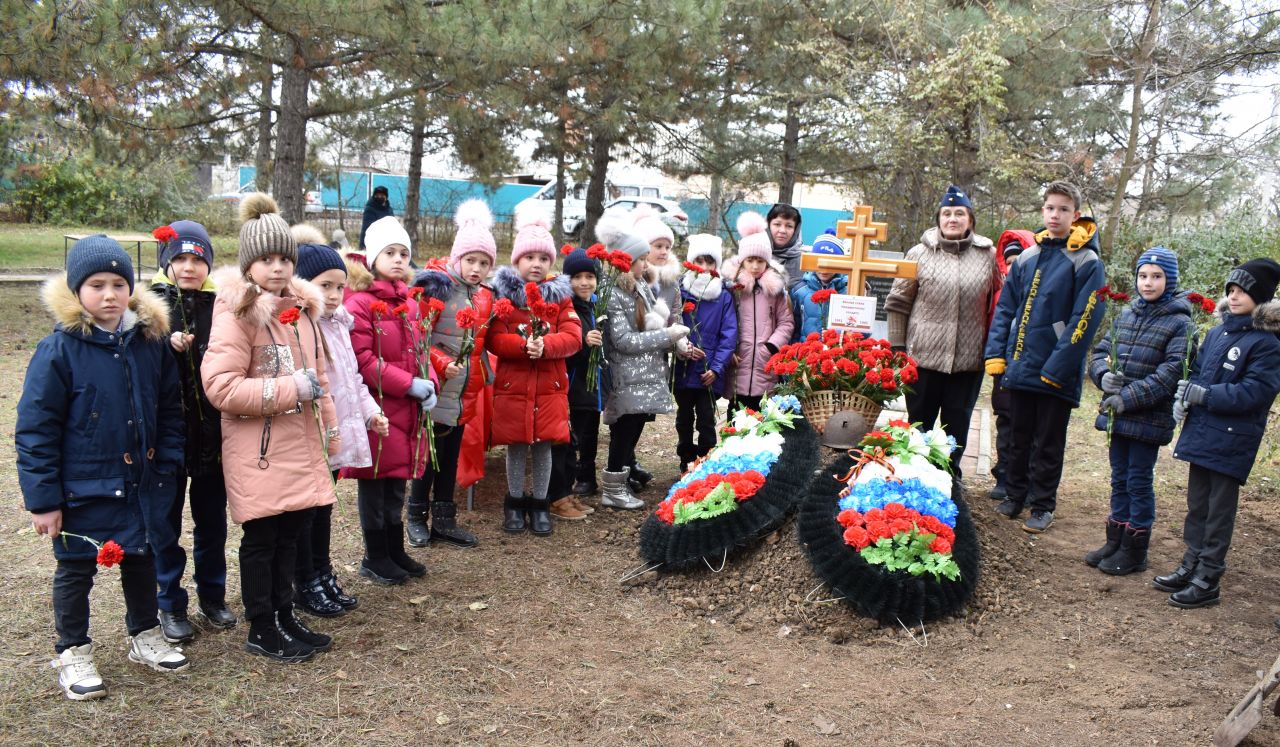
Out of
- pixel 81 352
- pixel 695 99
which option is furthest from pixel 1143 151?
pixel 81 352

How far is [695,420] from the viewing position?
6.78 metres

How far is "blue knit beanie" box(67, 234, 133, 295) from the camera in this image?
3355 millimetres

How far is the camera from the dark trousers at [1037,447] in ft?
18.6

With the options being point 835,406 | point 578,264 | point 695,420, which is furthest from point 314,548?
point 695,420

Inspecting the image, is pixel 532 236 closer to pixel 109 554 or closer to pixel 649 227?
pixel 649 227

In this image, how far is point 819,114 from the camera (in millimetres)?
17641

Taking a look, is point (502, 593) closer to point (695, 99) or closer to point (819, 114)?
point (695, 99)

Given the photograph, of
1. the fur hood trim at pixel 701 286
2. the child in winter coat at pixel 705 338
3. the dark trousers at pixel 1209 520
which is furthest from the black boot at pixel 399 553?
the dark trousers at pixel 1209 520

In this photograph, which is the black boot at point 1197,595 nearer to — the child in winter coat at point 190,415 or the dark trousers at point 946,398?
the dark trousers at point 946,398

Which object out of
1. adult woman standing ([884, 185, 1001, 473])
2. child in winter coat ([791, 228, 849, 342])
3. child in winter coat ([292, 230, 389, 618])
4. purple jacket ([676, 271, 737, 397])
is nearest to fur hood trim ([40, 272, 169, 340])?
child in winter coat ([292, 230, 389, 618])

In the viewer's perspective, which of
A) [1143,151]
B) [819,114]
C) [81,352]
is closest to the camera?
[81,352]

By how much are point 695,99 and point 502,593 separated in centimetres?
1332

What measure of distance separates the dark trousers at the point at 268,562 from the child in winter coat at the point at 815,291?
3.72 metres

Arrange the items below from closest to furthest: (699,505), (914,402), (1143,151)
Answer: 1. (699,505)
2. (914,402)
3. (1143,151)
